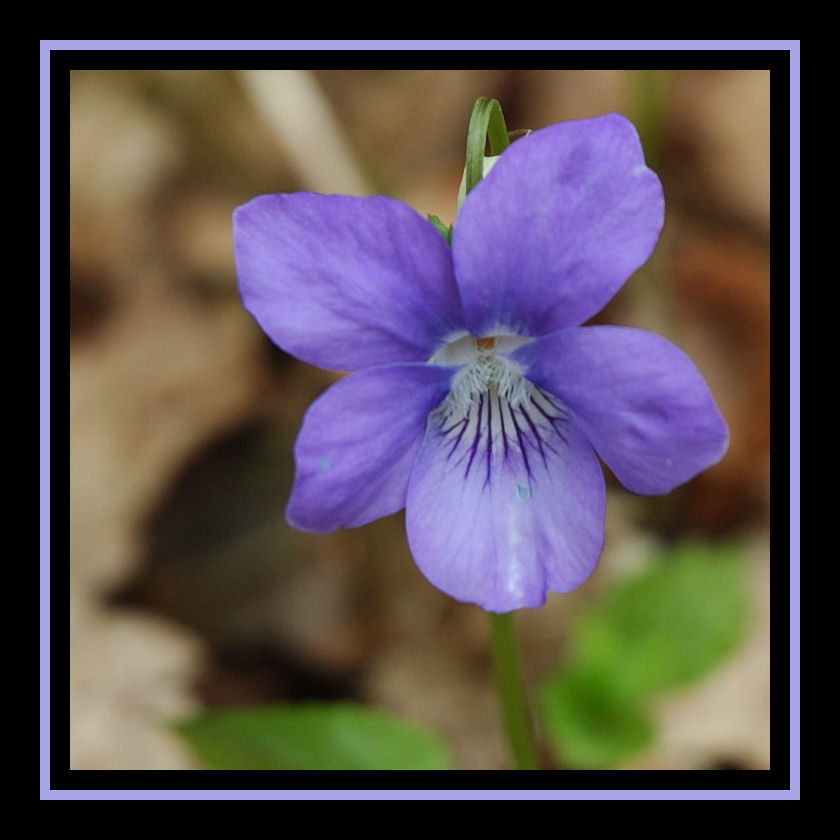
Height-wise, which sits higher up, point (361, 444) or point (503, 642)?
point (361, 444)

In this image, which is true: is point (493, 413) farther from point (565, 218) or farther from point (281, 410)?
point (281, 410)

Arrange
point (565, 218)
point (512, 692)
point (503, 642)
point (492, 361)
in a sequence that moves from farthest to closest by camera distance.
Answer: point (512, 692) → point (503, 642) → point (492, 361) → point (565, 218)

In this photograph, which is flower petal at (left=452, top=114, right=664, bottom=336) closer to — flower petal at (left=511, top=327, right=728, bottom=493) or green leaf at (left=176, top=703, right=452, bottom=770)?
flower petal at (left=511, top=327, right=728, bottom=493)

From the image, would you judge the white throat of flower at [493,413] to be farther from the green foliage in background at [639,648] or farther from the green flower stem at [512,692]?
the green foliage in background at [639,648]

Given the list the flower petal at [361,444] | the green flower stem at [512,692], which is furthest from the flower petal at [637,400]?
the green flower stem at [512,692]

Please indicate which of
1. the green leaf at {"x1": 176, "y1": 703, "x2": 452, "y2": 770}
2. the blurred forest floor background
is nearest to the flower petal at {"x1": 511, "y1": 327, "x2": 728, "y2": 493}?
the green leaf at {"x1": 176, "y1": 703, "x2": 452, "y2": 770}

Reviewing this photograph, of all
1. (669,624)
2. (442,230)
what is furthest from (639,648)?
(442,230)
